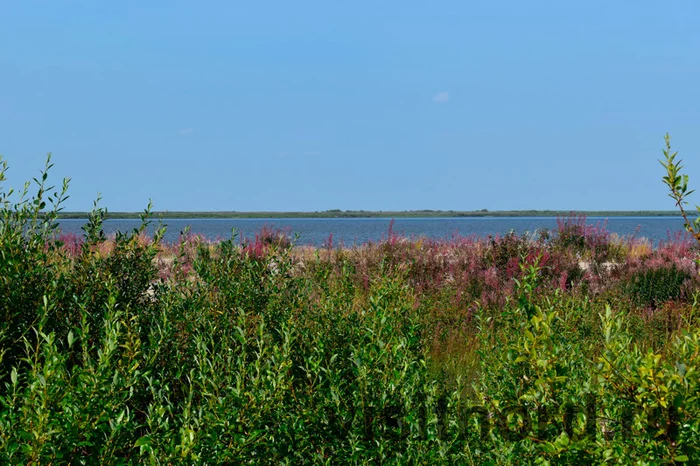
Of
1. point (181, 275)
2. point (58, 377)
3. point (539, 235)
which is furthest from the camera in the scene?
point (539, 235)

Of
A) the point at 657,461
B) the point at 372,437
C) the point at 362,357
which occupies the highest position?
the point at 362,357

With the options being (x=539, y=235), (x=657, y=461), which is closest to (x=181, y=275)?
(x=657, y=461)

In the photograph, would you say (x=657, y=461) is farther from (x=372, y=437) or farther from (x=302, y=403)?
(x=302, y=403)

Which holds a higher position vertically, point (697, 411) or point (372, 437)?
point (697, 411)

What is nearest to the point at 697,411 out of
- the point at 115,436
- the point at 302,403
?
the point at 302,403

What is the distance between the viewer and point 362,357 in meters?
3.37

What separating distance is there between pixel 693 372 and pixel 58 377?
2738 millimetres

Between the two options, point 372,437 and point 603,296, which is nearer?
point 372,437

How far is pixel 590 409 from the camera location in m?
3.09

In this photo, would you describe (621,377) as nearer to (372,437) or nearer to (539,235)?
(372,437)

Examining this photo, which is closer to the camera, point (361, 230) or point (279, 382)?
point (279, 382)

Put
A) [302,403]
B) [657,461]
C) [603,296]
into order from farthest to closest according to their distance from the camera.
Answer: [603,296]
[302,403]
[657,461]

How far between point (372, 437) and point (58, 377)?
160 cm

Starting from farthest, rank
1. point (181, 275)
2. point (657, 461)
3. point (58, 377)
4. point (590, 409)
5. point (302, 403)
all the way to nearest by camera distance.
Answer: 1. point (181, 275)
2. point (302, 403)
3. point (590, 409)
4. point (58, 377)
5. point (657, 461)
